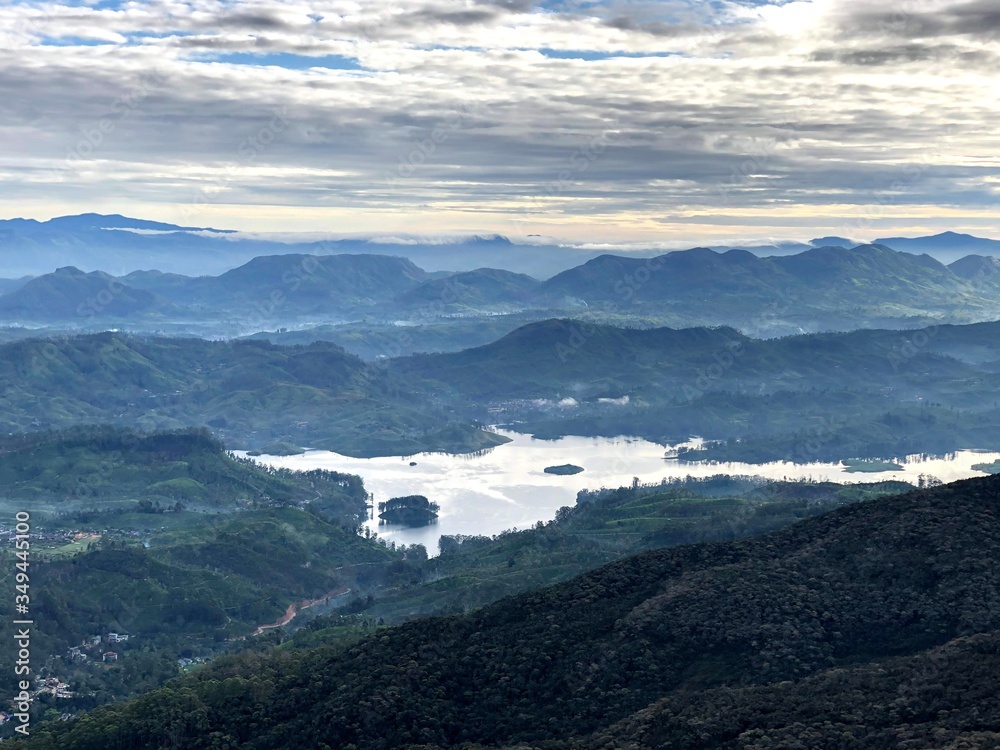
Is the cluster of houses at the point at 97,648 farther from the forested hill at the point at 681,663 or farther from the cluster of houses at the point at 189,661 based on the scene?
the forested hill at the point at 681,663

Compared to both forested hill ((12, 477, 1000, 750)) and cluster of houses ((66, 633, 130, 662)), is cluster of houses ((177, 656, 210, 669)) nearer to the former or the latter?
cluster of houses ((66, 633, 130, 662))

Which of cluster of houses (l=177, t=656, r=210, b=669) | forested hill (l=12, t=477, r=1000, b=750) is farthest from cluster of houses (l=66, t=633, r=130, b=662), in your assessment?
forested hill (l=12, t=477, r=1000, b=750)

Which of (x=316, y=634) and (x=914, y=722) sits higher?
(x=914, y=722)

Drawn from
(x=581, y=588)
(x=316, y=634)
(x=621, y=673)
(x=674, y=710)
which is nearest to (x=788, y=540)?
(x=581, y=588)

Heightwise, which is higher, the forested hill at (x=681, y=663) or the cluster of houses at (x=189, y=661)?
the forested hill at (x=681, y=663)

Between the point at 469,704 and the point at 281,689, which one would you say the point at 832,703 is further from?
the point at 281,689

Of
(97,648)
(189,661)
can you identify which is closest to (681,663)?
(189,661)

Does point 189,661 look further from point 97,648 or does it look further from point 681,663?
point 681,663

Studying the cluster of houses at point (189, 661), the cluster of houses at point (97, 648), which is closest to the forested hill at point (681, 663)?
the cluster of houses at point (189, 661)
